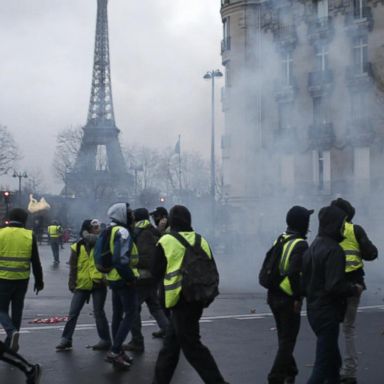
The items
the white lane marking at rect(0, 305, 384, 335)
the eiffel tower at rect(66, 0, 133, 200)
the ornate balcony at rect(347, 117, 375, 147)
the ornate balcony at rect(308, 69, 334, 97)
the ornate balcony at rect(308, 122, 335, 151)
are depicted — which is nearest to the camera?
the white lane marking at rect(0, 305, 384, 335)

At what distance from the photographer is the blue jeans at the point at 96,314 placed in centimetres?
948

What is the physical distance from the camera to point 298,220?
741cm

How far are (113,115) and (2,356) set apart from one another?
85838 millimetres

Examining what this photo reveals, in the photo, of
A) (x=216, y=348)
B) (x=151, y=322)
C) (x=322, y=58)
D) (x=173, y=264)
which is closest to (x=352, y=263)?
(x=173, y=264)

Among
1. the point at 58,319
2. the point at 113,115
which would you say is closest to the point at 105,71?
the point at 113,115

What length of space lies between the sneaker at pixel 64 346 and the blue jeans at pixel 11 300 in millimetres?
836

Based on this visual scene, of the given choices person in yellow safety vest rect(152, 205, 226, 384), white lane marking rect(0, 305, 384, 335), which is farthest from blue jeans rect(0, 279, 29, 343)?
person in yellow safety vest rect(152, 205, 226, 384)

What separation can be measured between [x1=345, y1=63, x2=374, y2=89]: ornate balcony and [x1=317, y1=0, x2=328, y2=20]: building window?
1800 mm

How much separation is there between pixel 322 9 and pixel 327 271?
18464 millimetres

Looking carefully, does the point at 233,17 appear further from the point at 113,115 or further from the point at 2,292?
the point at 113,115

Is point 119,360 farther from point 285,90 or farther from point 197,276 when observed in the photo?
point 285,90

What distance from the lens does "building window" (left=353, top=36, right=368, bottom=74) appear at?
23.3 meters

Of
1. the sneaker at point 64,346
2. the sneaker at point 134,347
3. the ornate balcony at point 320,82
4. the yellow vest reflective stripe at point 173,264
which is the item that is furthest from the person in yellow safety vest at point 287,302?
the ornate balcony at point 320,82

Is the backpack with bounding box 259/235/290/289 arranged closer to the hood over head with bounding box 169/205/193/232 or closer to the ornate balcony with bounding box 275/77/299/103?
the hood over head with bounding box 169/205/193/232
